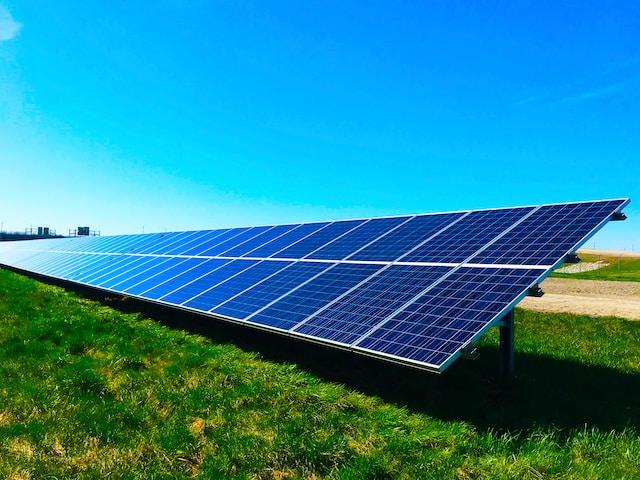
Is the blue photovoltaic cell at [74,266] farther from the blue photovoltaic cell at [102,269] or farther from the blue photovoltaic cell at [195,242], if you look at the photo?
the blue photovoltaic cell at [195,242]

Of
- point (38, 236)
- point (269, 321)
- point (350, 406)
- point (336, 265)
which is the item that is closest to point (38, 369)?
point (269, 321)

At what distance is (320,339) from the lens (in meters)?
8.57

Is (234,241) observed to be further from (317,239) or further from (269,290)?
(269,290)

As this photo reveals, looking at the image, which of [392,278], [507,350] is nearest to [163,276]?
[392,278]

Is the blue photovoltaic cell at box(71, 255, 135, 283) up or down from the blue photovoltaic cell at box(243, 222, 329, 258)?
down

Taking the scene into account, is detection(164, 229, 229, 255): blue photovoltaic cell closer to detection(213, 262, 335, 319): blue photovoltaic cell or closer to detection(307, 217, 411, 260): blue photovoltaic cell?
detection(307, 217, 411, 260): blue photovoltaic cell

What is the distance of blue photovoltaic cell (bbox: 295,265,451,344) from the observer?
8.55m

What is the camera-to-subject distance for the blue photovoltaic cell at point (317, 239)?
14.8m

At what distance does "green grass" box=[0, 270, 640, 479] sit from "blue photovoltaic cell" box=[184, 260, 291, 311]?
1.47 m

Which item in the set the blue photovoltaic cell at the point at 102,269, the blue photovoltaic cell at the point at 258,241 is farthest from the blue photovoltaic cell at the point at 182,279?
the blue photovoltaic cell at the point at 102,269

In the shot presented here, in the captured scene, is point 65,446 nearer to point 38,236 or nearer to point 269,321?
point 269,321

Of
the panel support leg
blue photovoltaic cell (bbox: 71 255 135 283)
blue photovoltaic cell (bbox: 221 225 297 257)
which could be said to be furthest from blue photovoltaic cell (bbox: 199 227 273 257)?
the panel support leg

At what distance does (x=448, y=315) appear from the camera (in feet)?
25.4

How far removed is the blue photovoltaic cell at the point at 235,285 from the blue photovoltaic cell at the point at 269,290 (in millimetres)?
395
